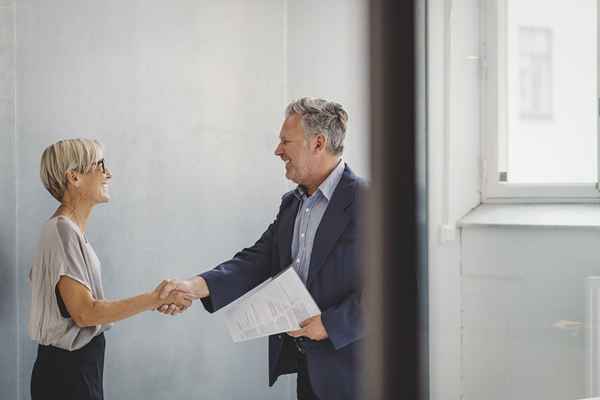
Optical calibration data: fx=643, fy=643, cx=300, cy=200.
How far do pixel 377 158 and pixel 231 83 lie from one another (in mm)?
2576

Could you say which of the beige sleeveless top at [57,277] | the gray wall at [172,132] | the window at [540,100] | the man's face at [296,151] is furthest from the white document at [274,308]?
the window at [540,100]

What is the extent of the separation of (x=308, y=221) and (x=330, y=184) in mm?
108

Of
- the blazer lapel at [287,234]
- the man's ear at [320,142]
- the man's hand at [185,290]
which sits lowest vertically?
the man's hand at [185,290]

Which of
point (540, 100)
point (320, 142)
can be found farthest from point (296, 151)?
point (540, 100)

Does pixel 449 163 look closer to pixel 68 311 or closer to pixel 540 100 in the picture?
pixel 540 100

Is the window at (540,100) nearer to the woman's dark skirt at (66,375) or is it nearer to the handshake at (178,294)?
the handshake at (178,294)

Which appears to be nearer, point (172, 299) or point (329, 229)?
point (329, 229)

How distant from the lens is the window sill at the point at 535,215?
229 cm

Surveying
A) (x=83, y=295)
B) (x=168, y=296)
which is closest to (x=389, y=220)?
(x=83, y=295)

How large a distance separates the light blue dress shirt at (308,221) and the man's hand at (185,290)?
323 mm

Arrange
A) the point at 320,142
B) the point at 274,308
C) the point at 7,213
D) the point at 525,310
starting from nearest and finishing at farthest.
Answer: the point at 274,308 < the point at 320,142 < the point at 7,213 < the point at 525,310

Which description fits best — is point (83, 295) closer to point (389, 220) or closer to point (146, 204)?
point (146, 204)

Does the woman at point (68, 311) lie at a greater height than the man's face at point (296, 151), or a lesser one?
lesser

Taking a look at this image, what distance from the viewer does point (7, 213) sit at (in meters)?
2.15
